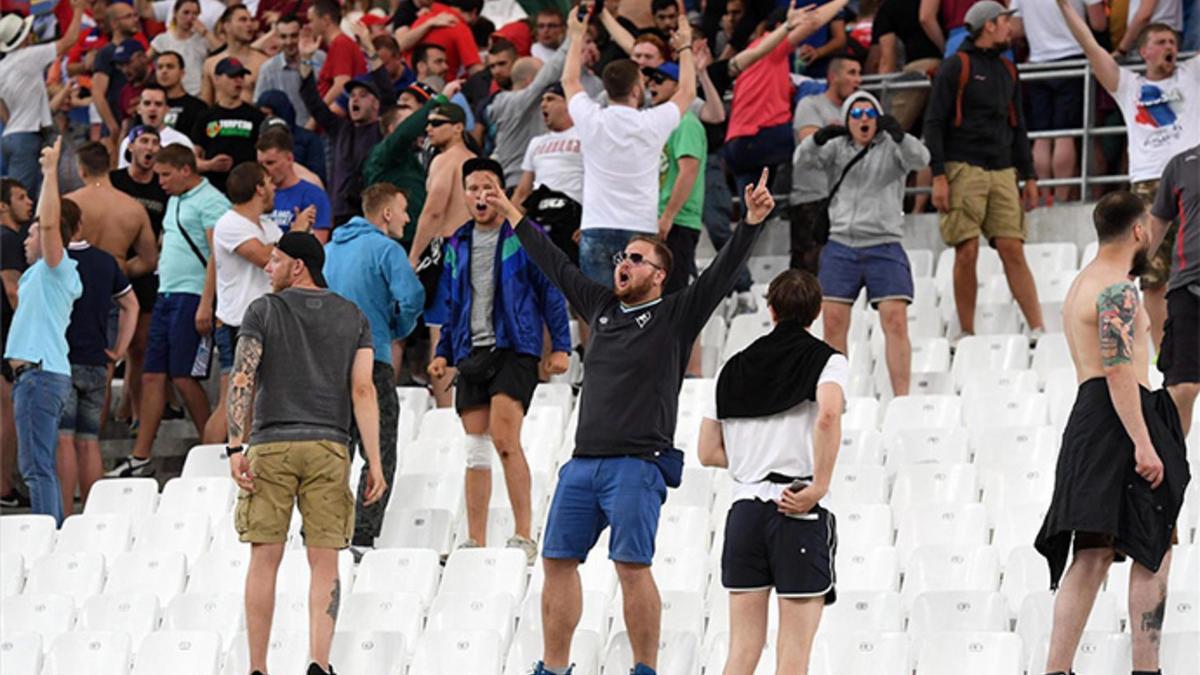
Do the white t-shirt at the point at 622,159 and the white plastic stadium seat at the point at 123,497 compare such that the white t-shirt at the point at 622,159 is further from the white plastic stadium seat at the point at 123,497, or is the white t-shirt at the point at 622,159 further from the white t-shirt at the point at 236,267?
the white plastic stadium seat at the point at 123,497

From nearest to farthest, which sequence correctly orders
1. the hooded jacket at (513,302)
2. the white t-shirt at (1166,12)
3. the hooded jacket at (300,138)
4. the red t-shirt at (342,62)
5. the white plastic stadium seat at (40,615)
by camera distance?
the white plastic stadium seat at (40,615)
the hooded jacket at (513,302)
the white t-shirt at (1166,12)
the hooded jacket at (300,138)
the red t-shirt at (342,62)

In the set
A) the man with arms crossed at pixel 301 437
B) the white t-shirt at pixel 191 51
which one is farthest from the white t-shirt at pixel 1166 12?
the white t-shirt at pixel 191 51

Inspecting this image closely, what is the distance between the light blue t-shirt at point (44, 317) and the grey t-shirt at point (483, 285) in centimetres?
235

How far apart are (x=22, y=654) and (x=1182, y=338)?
4604 millimetres

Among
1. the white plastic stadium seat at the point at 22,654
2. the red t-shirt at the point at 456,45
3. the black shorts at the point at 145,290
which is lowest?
the white plastic stadium seat at the point at 22,654

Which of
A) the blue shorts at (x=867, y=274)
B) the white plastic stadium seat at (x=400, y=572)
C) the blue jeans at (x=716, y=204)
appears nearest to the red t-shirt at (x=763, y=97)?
the blue jeans at (x=716, y=204)

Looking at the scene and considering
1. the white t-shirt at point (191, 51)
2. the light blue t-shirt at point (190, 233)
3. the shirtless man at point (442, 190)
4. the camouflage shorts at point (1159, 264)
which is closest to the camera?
the camouflage shorts at point (1159, 264)

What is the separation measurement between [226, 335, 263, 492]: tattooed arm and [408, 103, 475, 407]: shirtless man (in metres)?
2.54

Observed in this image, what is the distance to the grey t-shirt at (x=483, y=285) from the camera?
9.67 m

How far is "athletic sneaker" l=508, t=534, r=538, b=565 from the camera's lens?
31.9 feet

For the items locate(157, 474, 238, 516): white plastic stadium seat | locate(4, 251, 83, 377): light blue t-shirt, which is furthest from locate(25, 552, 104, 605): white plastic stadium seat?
locate(4, 251, 83, 377): light blue t-shirt

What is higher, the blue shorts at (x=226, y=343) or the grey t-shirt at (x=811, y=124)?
the grey t-shirt at (x=811, y=124)

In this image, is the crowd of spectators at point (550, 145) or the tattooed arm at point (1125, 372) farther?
the crowd of spectators at point (550, 145)

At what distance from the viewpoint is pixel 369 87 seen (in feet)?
44.2
